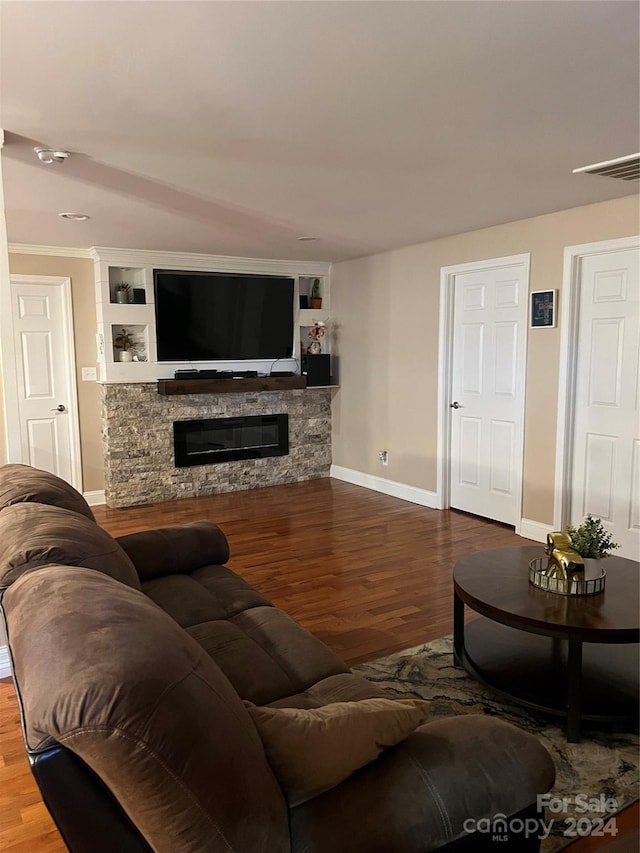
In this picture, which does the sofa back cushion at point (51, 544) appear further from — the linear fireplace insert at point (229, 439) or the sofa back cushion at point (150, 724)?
the linear fireplace insert at point (229, 439)

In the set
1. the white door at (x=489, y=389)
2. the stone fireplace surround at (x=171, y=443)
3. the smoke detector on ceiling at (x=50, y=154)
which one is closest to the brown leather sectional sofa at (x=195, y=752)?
the smoke detector on ceiling at (x=50, y=154)

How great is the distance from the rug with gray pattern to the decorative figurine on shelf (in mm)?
4372

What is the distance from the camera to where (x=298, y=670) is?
1.90 metres

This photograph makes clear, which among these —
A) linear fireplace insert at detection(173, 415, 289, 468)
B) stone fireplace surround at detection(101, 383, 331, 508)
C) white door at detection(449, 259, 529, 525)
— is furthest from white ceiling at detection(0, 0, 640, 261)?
linear fireplace insert at detection(173, 415, 289, 468)

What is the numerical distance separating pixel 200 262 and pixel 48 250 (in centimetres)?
139

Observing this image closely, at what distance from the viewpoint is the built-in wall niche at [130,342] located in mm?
5980

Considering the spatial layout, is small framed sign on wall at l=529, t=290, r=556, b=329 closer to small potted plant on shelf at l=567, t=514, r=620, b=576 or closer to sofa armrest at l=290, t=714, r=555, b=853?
small potted plant on shelf at l=567, t=514, r=620, b=576

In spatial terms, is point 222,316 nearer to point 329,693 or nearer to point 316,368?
point 316,368

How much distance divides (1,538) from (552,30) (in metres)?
2.18

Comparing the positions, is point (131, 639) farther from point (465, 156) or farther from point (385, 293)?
point (385, 293)

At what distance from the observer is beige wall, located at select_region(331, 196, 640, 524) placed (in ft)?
14.8

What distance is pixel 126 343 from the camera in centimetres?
607

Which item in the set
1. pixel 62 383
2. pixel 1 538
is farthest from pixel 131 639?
pixel 62 383

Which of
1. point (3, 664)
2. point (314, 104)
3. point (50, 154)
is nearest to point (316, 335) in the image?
point (50, 154)
